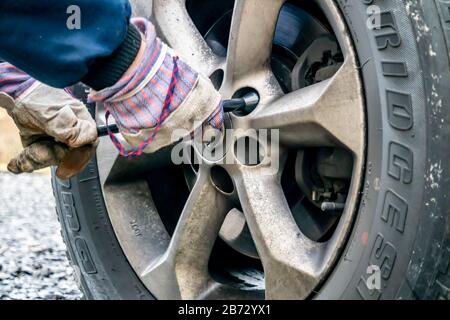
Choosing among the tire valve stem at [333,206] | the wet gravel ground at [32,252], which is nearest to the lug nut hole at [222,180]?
the tire valve stem at [333,206]

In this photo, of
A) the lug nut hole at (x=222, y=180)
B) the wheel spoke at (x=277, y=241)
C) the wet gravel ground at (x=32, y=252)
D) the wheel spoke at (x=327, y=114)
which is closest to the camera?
the wheel spoke at (x=327, y=114)

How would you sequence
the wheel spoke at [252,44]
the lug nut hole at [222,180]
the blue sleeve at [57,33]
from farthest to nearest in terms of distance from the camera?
the lug nut hole at [222,180]
the wheel spoke at [252,44]
the blue sleeve at [57,33]

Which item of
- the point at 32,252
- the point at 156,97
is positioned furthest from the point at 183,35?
the point at 32,252

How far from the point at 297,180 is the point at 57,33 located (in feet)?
2.97

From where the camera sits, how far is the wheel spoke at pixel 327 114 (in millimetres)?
1739

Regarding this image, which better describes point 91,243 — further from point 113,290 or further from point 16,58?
point 16,58

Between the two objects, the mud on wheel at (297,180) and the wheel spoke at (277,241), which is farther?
the wheel spoke at (277,241)

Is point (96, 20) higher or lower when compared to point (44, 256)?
higher

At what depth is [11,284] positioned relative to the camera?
10.9 ft

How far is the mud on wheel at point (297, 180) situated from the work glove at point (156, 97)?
0.29 metres

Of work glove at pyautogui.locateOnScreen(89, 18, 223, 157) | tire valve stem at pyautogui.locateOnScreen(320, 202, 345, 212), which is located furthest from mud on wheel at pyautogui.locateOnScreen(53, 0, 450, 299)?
work glove at pyautogui.locateOnScreen(89, 18, 223, 157)

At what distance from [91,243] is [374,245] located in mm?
1285

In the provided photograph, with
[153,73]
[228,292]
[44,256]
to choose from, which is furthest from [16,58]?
[44,256]

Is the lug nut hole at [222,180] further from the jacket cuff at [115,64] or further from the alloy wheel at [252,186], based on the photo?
the jacket cuff at [115,64]
